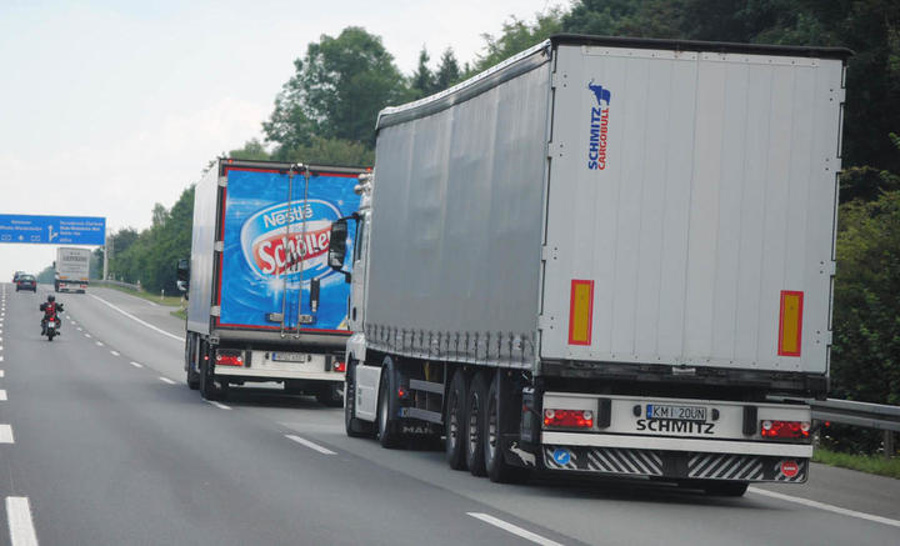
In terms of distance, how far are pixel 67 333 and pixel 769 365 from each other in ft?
150

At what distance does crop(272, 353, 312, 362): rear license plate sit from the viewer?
77.6 feet

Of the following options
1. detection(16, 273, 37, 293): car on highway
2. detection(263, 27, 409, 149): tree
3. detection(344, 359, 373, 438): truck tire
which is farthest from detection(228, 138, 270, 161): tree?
detection(344, 359, 373, 438): truck tire

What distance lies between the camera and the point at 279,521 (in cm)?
1008

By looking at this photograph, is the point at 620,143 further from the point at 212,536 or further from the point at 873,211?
the point at 873,211

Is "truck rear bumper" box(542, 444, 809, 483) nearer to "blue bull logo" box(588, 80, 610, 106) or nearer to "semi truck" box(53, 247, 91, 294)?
"blue bull logo" box(588, 80, 610, 106)

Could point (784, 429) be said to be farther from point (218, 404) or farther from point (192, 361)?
point (192, 361)

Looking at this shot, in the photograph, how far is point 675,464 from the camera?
40.1 ft

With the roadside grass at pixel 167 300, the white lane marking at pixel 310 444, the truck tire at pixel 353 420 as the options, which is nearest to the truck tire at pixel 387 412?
the white lane marking at pixel 310 444

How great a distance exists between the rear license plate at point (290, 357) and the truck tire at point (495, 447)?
1039 centimetres

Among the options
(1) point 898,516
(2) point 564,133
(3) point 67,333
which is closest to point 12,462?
(2) point 564,133

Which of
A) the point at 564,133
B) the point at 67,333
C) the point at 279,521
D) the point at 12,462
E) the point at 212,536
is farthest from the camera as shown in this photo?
the point at 67,333

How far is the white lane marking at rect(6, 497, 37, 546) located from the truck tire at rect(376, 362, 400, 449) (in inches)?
263

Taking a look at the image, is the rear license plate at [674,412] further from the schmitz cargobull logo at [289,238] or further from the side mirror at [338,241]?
the schmitz cargobull logo at [289,238]

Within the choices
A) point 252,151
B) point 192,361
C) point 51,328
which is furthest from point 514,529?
point 252,151
